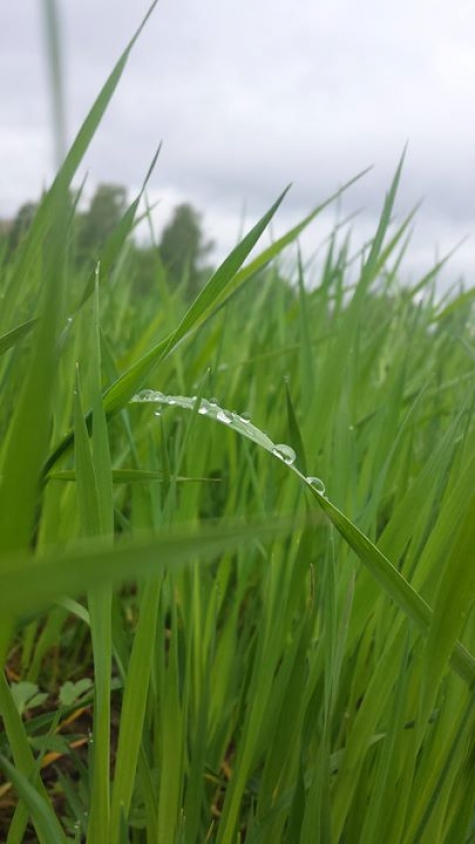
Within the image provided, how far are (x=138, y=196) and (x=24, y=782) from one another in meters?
0.33

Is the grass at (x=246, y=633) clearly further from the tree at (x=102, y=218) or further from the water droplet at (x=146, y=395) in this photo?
the tree at (x=102, y=218)

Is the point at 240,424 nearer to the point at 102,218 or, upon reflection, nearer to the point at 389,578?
the point at 389,578

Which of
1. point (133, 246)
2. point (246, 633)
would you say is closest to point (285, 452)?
point (246, 633)

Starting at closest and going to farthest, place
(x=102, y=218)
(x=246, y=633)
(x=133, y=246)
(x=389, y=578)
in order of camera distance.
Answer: (x=389, y=578), (x=246, y=633), (x=133, y=246), (x=102, y=218)

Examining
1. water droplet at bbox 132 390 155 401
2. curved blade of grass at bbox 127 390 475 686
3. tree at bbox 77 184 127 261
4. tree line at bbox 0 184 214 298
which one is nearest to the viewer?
curved blade of grass at bbox 127 390 475 686

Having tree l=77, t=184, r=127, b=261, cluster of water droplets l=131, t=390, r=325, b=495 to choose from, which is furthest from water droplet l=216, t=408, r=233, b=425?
tree l=77, t=184, r=127, b=261

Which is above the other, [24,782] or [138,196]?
[138,196]

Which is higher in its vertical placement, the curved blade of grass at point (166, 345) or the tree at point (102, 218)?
the tree at point (102, 218)

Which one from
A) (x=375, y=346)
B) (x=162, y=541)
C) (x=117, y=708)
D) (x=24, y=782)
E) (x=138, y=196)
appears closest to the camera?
(x=162, y=541)

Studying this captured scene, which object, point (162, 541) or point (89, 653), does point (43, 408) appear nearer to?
point (162, 541)

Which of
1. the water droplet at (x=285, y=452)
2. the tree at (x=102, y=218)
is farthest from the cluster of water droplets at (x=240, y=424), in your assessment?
the tree at (x=102, y=218)

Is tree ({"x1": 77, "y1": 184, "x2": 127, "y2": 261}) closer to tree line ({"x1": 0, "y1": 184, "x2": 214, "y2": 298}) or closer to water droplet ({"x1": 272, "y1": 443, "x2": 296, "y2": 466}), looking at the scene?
tree line ({"x1": 0, "y1": 184, "x2": 214, "y2": 298})

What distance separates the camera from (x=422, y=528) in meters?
0.54

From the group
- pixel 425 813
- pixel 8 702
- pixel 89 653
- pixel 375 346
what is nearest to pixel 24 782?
pixel 8 702
